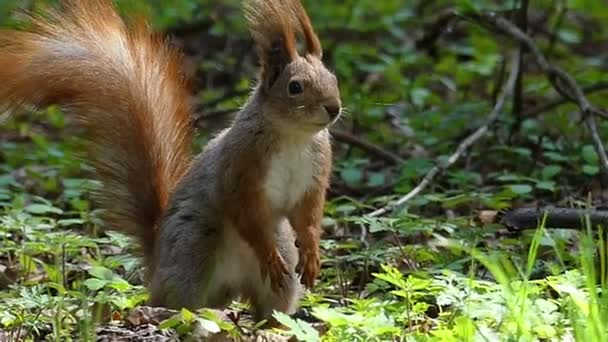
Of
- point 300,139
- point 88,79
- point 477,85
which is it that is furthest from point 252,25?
point 477,85

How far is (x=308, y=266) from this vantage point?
3.43 meters

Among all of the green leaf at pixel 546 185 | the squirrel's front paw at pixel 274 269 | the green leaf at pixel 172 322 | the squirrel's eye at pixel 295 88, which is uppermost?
the squirrel's eye at pixel 295 88

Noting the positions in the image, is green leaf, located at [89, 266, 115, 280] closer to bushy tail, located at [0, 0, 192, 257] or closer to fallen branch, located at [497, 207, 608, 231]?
bushy tail, located at [0, 0, 192, 257]

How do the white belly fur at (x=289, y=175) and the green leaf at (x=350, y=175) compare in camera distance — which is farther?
the green leaf at (x=350, y=175)

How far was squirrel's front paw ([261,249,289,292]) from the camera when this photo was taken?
10.9 feet

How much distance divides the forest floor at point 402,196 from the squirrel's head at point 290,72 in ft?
1.58

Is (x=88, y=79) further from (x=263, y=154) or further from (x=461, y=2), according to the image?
(x=461, y=2)

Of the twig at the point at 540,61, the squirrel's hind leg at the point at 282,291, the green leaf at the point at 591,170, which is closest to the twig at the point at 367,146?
the twig at the point at 540,61

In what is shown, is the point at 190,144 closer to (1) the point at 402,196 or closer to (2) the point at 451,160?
(1) the point at 402,196

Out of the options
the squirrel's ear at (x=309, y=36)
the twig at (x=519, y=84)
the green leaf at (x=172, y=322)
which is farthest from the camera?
the twig at (x=519, y=84)

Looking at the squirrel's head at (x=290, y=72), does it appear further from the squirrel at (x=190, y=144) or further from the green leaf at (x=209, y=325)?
the green leaf at (x=209, y=325)

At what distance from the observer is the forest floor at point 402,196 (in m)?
2.88

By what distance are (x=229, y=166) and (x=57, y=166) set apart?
6.88 ft

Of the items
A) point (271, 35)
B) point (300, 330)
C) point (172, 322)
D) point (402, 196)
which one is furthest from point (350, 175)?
point (300, 330)
